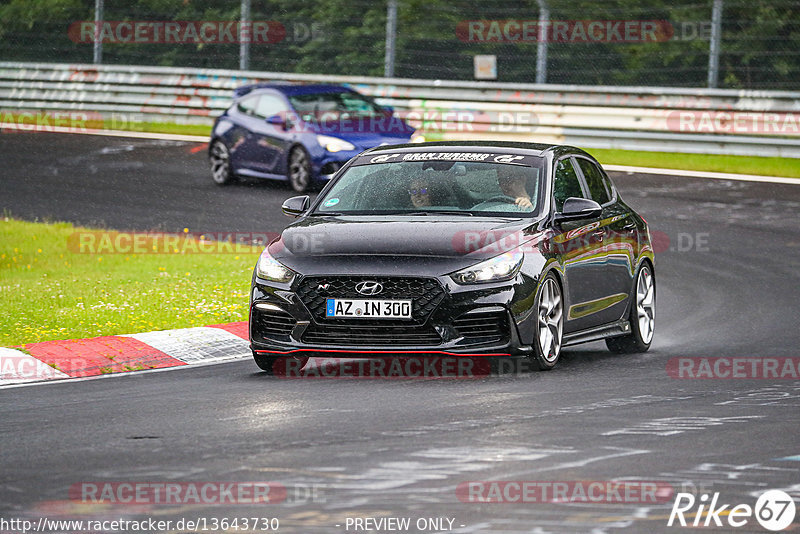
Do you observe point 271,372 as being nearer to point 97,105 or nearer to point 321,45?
point 321,45

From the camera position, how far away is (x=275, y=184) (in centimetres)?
2442

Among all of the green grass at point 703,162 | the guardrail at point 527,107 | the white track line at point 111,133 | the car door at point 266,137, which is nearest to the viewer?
the car door at point 266,137

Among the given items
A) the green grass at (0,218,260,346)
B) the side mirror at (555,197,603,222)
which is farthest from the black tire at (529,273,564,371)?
the green grass at (0,218,260,346)

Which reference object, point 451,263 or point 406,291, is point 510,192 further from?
point 406,291

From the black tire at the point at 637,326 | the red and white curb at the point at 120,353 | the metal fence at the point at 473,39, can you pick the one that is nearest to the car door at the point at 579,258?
the black tire at the point at 637,326

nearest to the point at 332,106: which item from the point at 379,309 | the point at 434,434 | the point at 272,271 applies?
the point at 272,271

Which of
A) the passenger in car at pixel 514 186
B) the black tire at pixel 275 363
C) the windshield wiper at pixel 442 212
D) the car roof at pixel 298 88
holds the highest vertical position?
the passenger in car at pixel 514 186

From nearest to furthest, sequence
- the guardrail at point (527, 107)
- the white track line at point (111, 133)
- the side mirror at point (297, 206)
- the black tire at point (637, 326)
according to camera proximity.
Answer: the side mirror at point (297, 206) → the black tire at point (637, 326) → the guardrail at point (527, 107) → the white track line at point (111, 133)

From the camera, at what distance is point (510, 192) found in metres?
11.3

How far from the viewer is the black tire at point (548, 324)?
10500mm

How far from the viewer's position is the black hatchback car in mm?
10156

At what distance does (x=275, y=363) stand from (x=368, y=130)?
1261cm

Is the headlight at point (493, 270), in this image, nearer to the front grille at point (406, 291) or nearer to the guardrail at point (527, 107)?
the front grille at point (406, 291)

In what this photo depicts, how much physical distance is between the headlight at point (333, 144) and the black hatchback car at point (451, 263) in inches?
403
